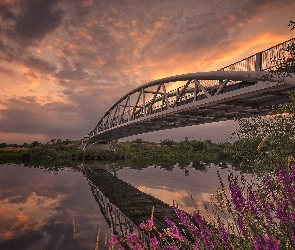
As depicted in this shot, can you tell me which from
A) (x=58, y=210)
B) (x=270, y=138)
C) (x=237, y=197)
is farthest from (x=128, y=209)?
(x=237, y=197)

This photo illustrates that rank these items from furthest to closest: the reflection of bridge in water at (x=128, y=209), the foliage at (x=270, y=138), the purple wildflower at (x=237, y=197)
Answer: the reflection of bridge in water at (x=128, y=209)
the foliage at (x=270, y=138)
the purple wildflower at (x=237, y=197)

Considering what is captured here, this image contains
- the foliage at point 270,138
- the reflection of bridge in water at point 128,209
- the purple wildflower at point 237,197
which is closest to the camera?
the purple wildflower at point 237,197

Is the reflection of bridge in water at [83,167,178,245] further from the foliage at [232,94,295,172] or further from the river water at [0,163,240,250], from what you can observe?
the foliage at [232,94,295,172]

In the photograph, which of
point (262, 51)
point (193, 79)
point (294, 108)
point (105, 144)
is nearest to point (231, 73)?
point (262, 51)

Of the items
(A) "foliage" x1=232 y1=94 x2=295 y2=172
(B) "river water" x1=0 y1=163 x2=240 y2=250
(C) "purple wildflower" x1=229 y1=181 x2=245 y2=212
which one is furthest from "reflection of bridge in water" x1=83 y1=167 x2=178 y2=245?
(C) "purple wildflower" x1=229 y1=181 x2=245 y2=212

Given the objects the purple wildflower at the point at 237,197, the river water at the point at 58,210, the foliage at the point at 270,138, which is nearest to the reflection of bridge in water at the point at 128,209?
the river water at the point at 58,210

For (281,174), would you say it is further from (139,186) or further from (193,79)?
(139,186)

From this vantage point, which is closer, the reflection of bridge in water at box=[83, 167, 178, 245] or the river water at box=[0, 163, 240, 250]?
the river water at box=[0, 163, 240, 250]

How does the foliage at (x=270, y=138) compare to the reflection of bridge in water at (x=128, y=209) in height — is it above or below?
above

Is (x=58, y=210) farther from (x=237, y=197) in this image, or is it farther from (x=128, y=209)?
(x=237, y=197)

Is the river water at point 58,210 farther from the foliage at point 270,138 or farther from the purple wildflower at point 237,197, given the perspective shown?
the foliage at point 270,138

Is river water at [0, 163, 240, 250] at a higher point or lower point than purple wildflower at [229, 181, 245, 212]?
lower

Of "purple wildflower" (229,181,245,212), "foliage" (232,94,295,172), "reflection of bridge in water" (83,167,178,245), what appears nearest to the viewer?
"purple wildflower" (229,181,245,212)

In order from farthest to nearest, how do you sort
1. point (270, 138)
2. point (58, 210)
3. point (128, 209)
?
1. point (58, 210)
2. point (128, 209)
3. point (270, 138)
